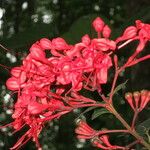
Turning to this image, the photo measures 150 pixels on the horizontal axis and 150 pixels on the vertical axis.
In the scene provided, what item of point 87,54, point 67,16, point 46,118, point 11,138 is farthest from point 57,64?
point 67,16

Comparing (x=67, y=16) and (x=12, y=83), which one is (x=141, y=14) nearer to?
(x=12, y=83)

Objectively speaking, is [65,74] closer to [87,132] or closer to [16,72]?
[16,72]

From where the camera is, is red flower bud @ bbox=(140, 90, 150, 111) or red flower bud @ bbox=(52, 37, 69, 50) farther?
red flower bud @ bbox=(140, 90, 150, 111)

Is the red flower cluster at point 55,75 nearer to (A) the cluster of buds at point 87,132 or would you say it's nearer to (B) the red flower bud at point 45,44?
(B) the red flower bud at point 45,44

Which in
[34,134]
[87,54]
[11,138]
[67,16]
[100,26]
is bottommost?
[34,134]

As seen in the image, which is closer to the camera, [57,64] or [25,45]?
[57,64]

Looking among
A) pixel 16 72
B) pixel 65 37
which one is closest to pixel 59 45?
pixel 16 72

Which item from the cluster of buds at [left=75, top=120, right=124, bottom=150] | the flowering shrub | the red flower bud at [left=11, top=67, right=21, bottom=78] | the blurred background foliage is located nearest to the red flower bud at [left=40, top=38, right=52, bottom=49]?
the flowering shrub

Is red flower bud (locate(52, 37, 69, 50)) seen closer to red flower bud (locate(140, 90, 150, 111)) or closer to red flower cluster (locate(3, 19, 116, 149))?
red flower cluster (locate(3, 19, 116, 149))
